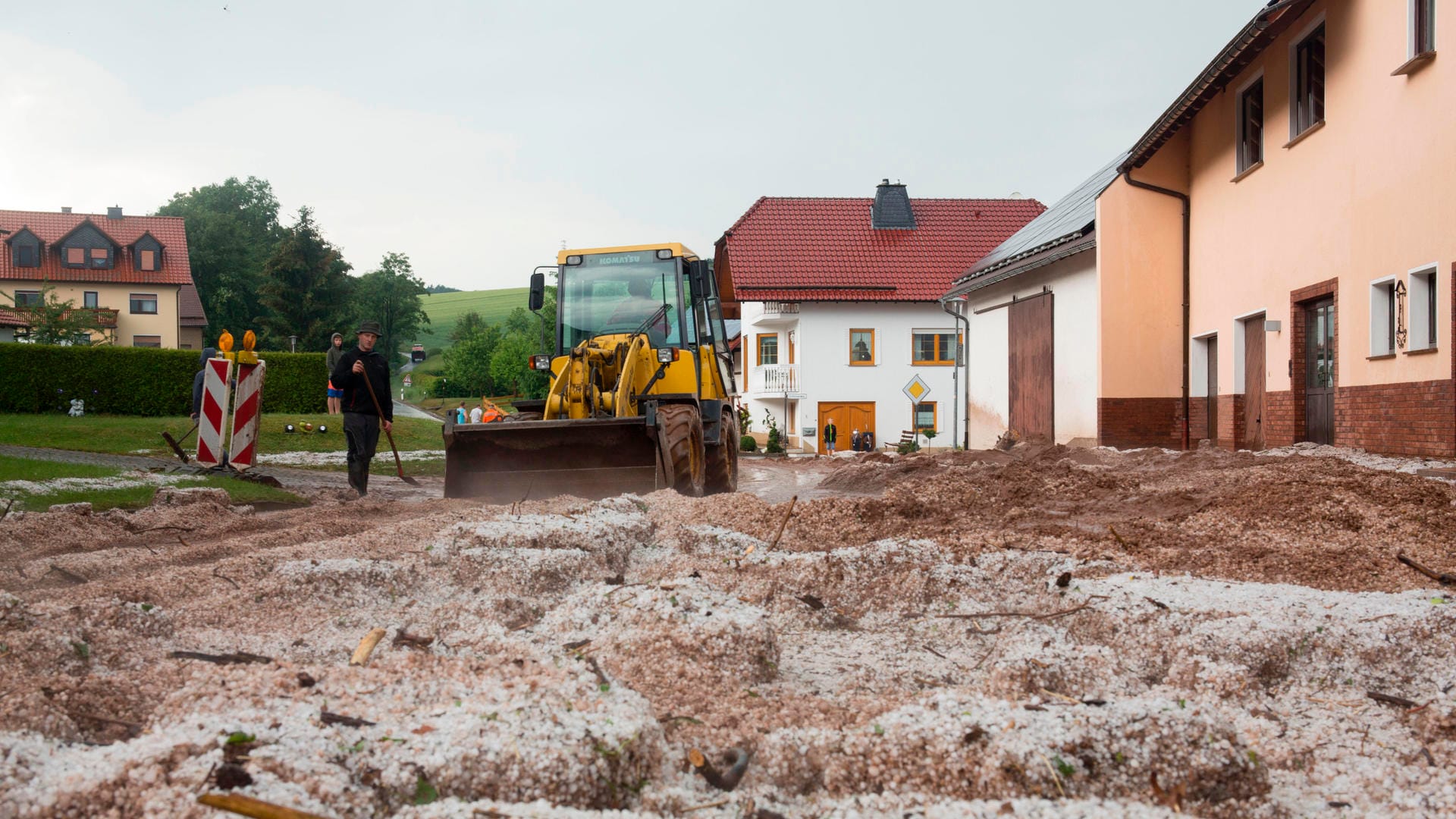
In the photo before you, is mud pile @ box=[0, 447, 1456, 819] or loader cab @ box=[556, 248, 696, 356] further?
loader cab @ box=[556, 248, 696, 356]

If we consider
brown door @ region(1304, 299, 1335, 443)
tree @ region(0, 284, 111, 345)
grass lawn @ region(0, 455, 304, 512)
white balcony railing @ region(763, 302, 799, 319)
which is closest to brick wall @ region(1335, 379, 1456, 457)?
brown door @ region(1304, 299, 1335, 443)

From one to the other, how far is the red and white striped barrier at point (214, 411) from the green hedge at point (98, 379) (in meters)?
19.7

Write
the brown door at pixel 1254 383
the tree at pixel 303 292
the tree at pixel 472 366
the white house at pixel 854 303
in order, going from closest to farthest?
the brown door at pixel 1254 383, the white house at pixel 854 303, the tree at pixel 303 292, the tree at pixel 472 366

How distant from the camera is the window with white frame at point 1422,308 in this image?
1075cm

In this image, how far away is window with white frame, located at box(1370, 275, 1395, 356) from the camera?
11461 millimetres

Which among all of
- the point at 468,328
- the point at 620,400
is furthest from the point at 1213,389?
the point at 468,328

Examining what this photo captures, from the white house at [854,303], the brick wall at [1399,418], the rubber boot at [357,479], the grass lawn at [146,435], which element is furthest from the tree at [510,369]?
the brick wall at [1399,418]

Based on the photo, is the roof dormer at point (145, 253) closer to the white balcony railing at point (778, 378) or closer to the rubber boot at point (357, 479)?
the white balcony railing at point (778, 378)

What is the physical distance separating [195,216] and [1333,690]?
303 feet

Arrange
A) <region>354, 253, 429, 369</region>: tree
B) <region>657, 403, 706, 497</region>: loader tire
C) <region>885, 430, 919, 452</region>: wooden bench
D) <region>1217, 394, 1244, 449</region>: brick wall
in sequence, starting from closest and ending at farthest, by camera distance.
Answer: <region>657, 403, 706, 497</region>: loader tire < <region>1217, 394, 1244, 449</region>: brick wall < <region>885, 430, 919, 452</region>: wooden bench < <region>354, 253, 429, 369</region>: tree

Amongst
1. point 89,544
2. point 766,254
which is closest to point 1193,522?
point 89,544

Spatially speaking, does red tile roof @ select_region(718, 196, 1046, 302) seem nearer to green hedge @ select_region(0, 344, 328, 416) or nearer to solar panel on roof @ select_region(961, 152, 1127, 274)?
solar panel on roof @ select_region(961, 152, 1127, 274)

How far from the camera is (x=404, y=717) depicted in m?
2.70

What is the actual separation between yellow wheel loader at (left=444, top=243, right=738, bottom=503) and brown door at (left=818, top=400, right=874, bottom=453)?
26.1 meters
